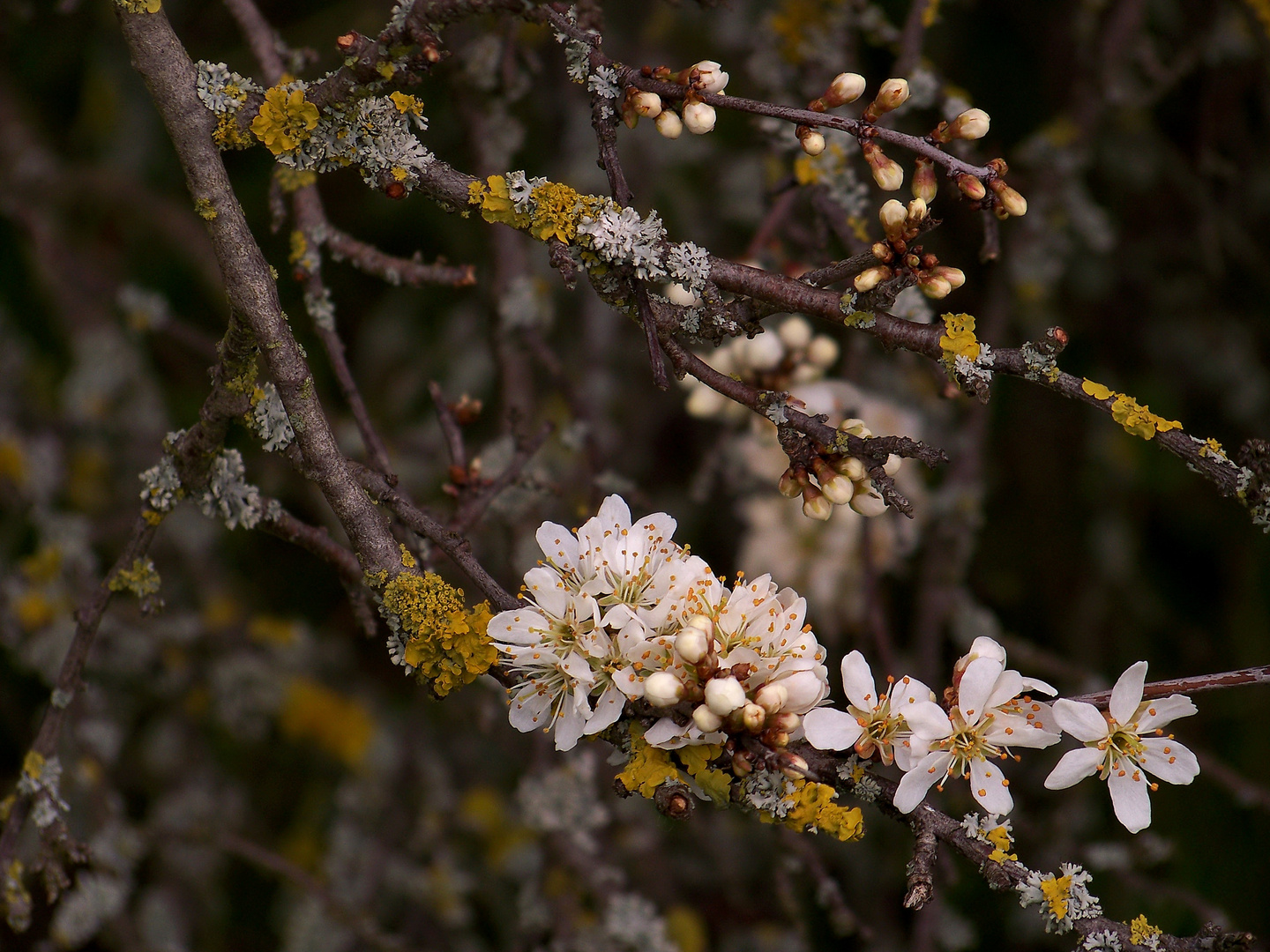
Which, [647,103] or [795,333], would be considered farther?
Answer: [795,333]

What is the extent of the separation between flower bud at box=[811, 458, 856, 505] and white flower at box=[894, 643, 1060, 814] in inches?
10.3

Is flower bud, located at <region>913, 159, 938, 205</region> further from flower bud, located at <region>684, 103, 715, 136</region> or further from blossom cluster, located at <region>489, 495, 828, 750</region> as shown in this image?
blossom cluster, located at <region>489, 495, 828, 750</region>

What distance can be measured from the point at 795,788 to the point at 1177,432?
2.04ft

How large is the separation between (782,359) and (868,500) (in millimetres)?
1075

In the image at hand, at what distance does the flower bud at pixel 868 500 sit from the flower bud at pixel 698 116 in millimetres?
496

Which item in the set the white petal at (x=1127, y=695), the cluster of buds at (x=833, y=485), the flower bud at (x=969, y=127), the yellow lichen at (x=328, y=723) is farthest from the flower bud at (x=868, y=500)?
the yellow lichen at (x=328, y=723)

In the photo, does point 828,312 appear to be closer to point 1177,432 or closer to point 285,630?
point 1177,432

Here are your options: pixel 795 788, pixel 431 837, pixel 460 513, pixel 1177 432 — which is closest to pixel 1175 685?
pixel 1177 432

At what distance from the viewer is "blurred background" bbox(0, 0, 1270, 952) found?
98.3 inches

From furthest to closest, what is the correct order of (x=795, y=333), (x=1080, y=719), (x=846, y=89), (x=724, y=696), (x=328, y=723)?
(x=328, y=723) < (x=795, y=333) < (x=846, y=89) < (x=1080, y=719) < (x=724, y=696)

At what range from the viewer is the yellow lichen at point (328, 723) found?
152 inches

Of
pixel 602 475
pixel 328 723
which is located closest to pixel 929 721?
pixel 602 475

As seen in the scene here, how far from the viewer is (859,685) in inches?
52.5

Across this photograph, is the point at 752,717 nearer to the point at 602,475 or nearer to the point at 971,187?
the point at 971,187
